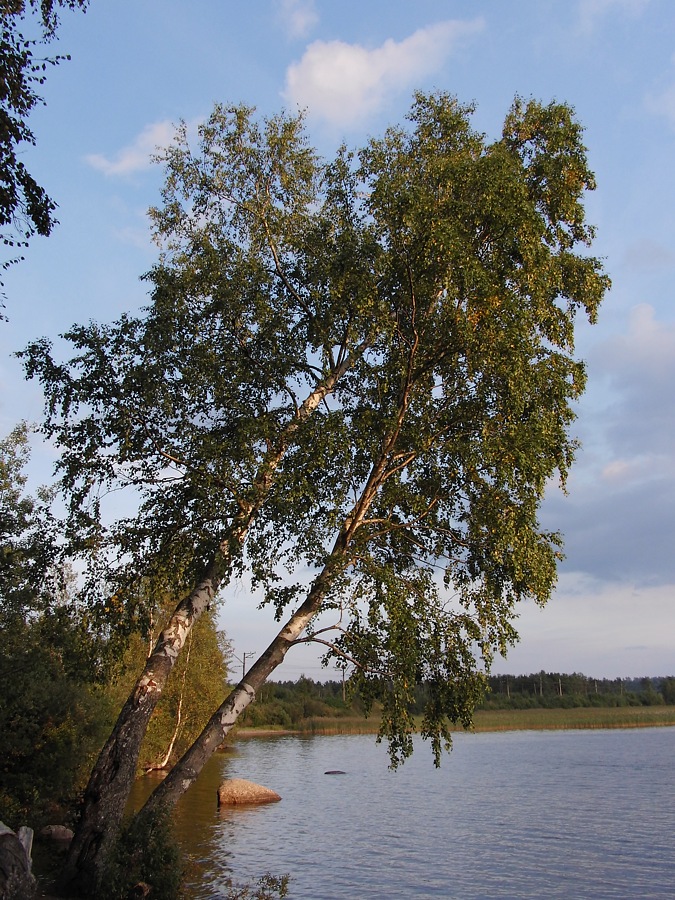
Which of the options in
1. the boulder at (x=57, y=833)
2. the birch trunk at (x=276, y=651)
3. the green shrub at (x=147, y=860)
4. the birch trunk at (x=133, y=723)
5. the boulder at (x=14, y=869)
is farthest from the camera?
the boulder at (x=57, y=833)

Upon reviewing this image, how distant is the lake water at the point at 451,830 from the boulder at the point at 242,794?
792mm

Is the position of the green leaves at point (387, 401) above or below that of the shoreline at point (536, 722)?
above

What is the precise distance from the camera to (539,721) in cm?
8362

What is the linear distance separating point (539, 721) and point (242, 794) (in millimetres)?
60891

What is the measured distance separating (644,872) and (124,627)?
15.5 m

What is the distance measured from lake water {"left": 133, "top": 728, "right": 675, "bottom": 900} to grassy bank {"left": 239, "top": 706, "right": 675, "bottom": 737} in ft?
108

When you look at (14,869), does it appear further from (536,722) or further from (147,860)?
(536,722)

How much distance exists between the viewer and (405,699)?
13719 mm

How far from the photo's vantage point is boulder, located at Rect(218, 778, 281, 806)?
3177cm

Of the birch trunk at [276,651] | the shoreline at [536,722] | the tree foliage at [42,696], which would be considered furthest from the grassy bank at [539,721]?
the birch trunk at [276,651]

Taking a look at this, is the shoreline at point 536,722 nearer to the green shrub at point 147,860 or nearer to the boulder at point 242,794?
the boulder at point 242,794

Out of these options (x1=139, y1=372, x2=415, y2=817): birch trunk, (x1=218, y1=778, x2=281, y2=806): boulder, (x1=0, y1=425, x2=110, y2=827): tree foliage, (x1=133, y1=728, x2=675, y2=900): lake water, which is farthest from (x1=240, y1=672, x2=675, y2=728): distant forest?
(x1=139, y1=372, x2=415, y2=817): birch trunk

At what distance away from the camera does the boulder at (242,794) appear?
31766 millimetres

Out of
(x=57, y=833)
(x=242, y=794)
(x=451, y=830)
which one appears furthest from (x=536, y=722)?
(x=57, y=833)
